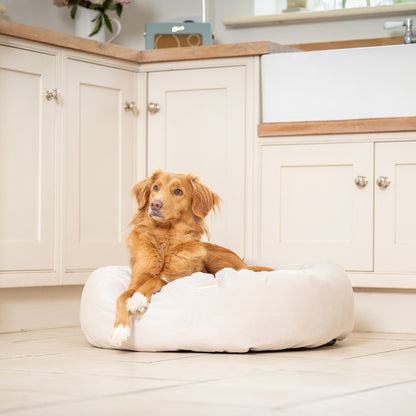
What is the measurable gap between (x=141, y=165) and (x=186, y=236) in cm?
92

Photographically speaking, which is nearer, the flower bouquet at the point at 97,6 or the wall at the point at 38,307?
the wall at the point at 38,307

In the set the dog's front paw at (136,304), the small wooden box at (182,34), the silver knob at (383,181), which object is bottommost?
the dog's front paw at (136,304)

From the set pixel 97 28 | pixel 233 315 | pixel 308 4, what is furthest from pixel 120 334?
pixel 308 4

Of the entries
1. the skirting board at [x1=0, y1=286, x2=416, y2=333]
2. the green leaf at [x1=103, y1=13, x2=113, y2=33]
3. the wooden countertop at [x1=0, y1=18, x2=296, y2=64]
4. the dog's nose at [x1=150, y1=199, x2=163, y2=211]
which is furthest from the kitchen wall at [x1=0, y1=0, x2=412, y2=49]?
the dog's nose at [x1=150, y1=199, x2=163, y2=211]

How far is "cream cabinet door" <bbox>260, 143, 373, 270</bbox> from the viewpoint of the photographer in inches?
119

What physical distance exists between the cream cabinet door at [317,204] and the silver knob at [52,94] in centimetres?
82

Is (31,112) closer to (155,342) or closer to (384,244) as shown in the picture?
(155,342)

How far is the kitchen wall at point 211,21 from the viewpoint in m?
3.65

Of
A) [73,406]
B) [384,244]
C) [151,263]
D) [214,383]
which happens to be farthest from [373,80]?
[73,406]

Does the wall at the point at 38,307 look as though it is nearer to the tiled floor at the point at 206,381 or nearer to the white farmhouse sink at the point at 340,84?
the tiled floor at the point at 206,381

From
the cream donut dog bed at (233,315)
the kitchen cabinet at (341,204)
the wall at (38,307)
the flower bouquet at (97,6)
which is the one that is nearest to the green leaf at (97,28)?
the flower bouquet at (97,6)

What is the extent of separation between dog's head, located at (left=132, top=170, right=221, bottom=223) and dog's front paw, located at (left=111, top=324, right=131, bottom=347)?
368 millimetres

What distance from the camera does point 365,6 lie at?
3641 mm

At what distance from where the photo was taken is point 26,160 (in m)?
2.96
